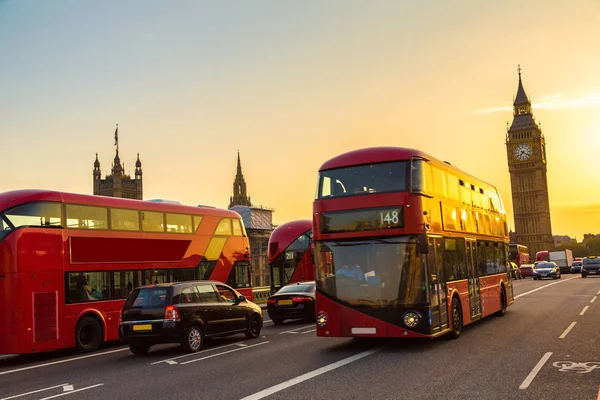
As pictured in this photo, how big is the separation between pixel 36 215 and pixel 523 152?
137475 millimetres

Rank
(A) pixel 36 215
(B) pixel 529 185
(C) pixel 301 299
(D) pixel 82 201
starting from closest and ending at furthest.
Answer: (A) pixel 36 215 → (D) pixel 82 201 → (C) pixel 301 299 → (B) pixel 529 185

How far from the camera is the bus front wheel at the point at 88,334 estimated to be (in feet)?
50.1

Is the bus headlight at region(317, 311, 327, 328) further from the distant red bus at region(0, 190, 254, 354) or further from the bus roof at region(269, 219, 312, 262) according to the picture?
the bus roof at region(269, 219, 312, 262)

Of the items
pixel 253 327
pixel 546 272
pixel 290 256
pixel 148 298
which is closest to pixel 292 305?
pixel 253 327

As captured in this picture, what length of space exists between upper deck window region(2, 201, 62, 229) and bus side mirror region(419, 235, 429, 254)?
8999 millimetres

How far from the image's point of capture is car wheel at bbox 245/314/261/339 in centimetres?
1588

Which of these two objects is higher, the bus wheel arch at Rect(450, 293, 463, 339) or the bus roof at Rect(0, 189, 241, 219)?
the bus roof at Rect(0, 189, 241, 219)

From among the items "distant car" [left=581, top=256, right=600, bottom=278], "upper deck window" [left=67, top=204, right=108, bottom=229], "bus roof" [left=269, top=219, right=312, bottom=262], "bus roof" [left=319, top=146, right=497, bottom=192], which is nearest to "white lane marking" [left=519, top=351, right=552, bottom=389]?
"bus roof" [left=319, top=146, right=497, bottom=192]

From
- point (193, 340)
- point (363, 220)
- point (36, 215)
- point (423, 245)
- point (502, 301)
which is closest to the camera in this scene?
point (423, 245)

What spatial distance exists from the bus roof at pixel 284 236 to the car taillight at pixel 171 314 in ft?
50.9

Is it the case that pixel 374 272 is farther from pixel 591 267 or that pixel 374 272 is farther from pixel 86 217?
pixel 591 267

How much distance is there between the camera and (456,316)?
13.6m

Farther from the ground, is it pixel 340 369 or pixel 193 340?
pixel 193 340

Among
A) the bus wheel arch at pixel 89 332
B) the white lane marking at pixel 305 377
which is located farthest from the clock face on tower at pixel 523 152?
the white lane marking at pixel 305 377
